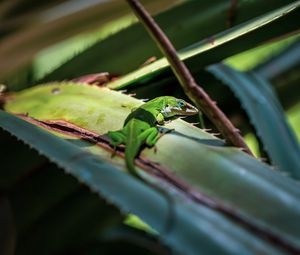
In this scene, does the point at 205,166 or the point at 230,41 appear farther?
the point at 230,41

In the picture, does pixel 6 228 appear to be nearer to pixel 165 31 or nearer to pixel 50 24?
pixel 165 31

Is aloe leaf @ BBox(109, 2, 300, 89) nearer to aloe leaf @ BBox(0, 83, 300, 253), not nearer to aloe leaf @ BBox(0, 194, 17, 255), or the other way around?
aloe leaf @ BBox(0, 83, 300, 253)

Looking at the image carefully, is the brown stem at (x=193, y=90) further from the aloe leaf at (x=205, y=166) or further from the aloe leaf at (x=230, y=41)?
the aloe leaf at (x=230, y=41)

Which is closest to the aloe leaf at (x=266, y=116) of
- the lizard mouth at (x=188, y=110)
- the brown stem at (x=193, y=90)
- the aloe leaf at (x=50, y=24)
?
the lizard mouth at (x=188, y=110)

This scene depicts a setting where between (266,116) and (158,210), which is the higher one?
(266,116)

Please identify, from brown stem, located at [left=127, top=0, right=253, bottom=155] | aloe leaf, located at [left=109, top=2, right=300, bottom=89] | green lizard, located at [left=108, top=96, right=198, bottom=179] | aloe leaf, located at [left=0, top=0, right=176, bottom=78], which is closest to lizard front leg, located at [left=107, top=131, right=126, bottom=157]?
green lizard, located at [left=108, top=96, right=198, bottom=179]

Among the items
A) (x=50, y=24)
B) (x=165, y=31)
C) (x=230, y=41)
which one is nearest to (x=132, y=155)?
(x=230, y=41)

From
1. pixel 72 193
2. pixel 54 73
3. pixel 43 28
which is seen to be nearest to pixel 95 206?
pixel 72 193
